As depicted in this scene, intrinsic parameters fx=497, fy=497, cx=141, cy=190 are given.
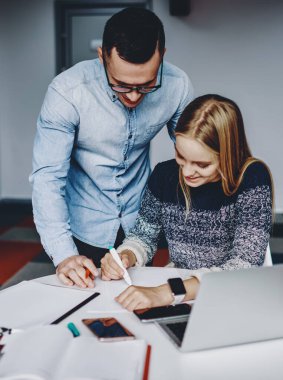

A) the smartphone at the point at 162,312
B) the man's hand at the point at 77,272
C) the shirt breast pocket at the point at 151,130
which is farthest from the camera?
the shirt breast pocket at the point at 151,130


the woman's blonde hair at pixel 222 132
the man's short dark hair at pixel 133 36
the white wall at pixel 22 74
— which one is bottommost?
the white wall at pixel 22 74

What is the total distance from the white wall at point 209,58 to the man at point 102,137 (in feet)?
10.6

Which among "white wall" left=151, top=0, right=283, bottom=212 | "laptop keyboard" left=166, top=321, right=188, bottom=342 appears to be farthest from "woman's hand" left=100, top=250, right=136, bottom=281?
"white wall" left=151, top=0, right=283, bottom=212

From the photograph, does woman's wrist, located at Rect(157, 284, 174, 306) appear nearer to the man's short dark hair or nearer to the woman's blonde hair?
the woman's blonde hair

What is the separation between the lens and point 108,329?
105 centimetres

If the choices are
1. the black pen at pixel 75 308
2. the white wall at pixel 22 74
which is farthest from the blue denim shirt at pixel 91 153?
the white wall at pixel 22 74

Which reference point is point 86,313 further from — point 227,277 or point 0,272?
point 0,272

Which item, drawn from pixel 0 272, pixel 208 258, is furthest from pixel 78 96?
pixel 0 272

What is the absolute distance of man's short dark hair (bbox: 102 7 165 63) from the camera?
1385 millimetres

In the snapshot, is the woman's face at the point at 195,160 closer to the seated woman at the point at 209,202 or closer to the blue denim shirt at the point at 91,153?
the seated woman at the point at 209,202

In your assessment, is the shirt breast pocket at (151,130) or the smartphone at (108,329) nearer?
the smartphone at (108,329)

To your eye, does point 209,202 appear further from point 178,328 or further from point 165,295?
point 178,328

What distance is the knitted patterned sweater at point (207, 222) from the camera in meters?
1.46

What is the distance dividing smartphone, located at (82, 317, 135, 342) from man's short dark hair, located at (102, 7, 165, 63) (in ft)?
→ 2.34
